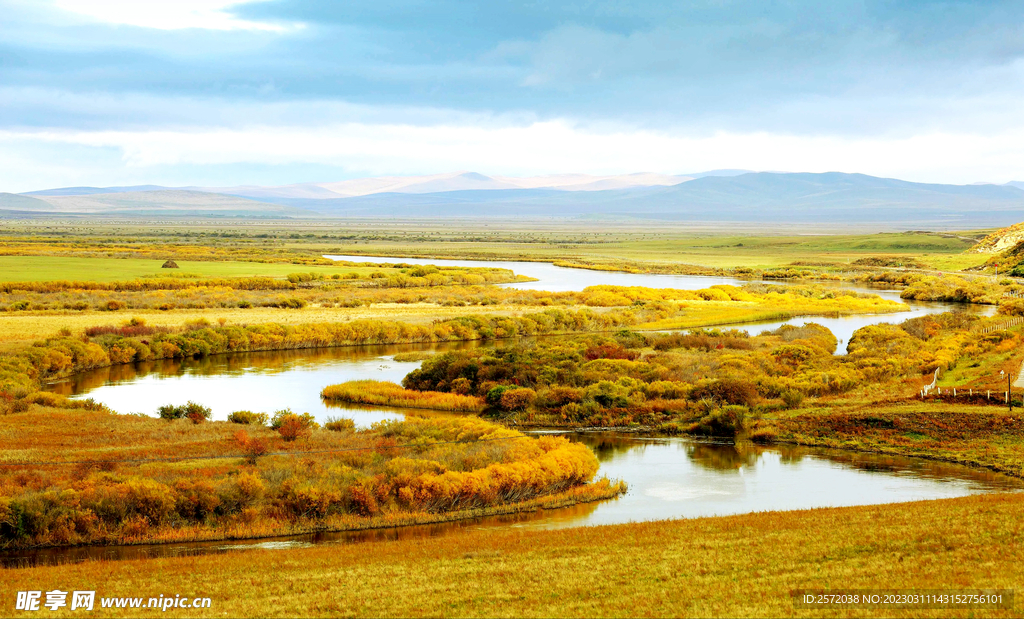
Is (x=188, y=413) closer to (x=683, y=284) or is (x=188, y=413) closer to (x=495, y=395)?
(x=495, y=395)

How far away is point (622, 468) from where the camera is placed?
24.5 m

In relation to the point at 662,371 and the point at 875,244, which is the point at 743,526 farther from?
the point at 875,244

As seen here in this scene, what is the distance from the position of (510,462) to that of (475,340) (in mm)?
28958

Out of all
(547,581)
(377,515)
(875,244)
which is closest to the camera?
(547,581)

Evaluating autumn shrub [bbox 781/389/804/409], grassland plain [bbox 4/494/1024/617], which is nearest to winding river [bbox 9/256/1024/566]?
grassland plain [bbox 4/494/1024/617]

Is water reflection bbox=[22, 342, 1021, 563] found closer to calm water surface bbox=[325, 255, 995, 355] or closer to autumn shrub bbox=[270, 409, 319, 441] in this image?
autumn shrub bbox=[270, 409, 319, 441]

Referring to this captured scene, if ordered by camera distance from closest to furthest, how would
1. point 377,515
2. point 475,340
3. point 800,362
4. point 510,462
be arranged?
point 377,515, point 510,462, point 800,362, point 475,340

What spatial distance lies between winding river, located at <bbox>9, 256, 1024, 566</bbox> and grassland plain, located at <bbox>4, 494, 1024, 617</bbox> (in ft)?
9.22

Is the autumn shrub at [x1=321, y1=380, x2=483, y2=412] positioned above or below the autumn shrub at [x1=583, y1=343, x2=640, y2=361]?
below

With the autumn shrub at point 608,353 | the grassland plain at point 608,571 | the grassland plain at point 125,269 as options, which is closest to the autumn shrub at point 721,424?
the autumn shrub at point 608,353

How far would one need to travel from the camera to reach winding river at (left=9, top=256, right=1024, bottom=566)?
19.0 metres

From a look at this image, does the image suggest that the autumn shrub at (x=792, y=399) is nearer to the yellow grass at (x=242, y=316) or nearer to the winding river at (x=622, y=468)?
the winding river at (x=622, y=468)

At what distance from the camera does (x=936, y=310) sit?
6575 centimetres

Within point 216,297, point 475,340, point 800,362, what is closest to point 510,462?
point 800,362
